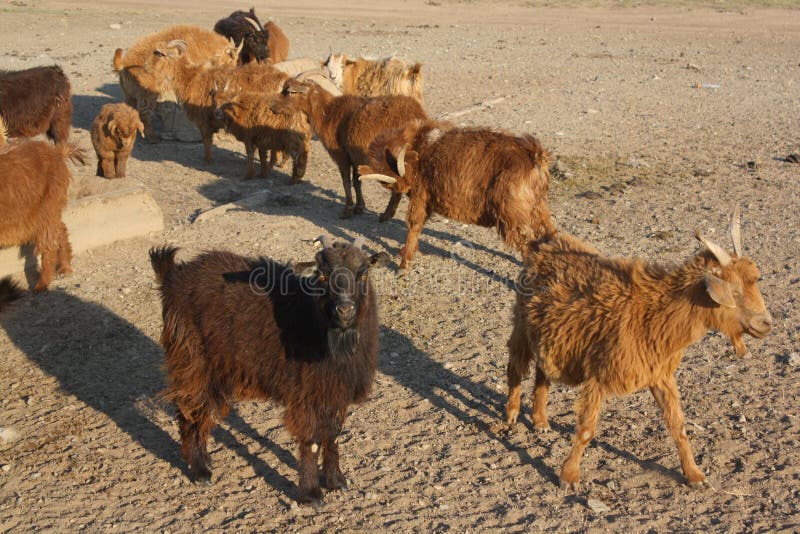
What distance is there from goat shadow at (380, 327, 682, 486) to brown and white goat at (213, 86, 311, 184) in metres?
5.13

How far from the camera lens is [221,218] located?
418 inches

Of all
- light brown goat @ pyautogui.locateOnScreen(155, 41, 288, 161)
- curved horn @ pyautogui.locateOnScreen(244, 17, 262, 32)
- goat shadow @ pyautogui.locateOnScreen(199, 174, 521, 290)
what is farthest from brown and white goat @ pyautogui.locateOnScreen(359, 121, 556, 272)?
curved horn @ pyautogui.locateOnScreen(244, 17, 262, 32)

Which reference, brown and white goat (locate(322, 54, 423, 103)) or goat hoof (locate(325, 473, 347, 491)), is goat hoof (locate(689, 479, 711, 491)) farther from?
brown and white goat (locate(322, 54, 423, 103))

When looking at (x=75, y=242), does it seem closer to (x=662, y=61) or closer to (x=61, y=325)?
(x=61, y=325)

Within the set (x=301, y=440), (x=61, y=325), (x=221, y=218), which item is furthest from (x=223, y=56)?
(x=301, y=440)

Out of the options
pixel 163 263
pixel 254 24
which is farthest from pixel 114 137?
pixel 254 24

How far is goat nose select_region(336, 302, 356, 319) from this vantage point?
4941 mm

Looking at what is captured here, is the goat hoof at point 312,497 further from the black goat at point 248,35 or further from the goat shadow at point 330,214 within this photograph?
the black goat at point 248,35

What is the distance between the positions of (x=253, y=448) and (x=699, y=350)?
13.0 ft

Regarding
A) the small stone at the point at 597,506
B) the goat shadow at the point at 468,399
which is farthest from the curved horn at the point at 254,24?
the small stone at the point at 597,506

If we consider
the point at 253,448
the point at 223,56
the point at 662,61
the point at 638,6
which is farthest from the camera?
the point at 638,6

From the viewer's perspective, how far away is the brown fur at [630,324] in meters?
5.42

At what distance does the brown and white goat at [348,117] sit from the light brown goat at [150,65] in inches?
161

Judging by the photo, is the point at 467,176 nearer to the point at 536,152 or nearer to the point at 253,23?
the point at 536,152
